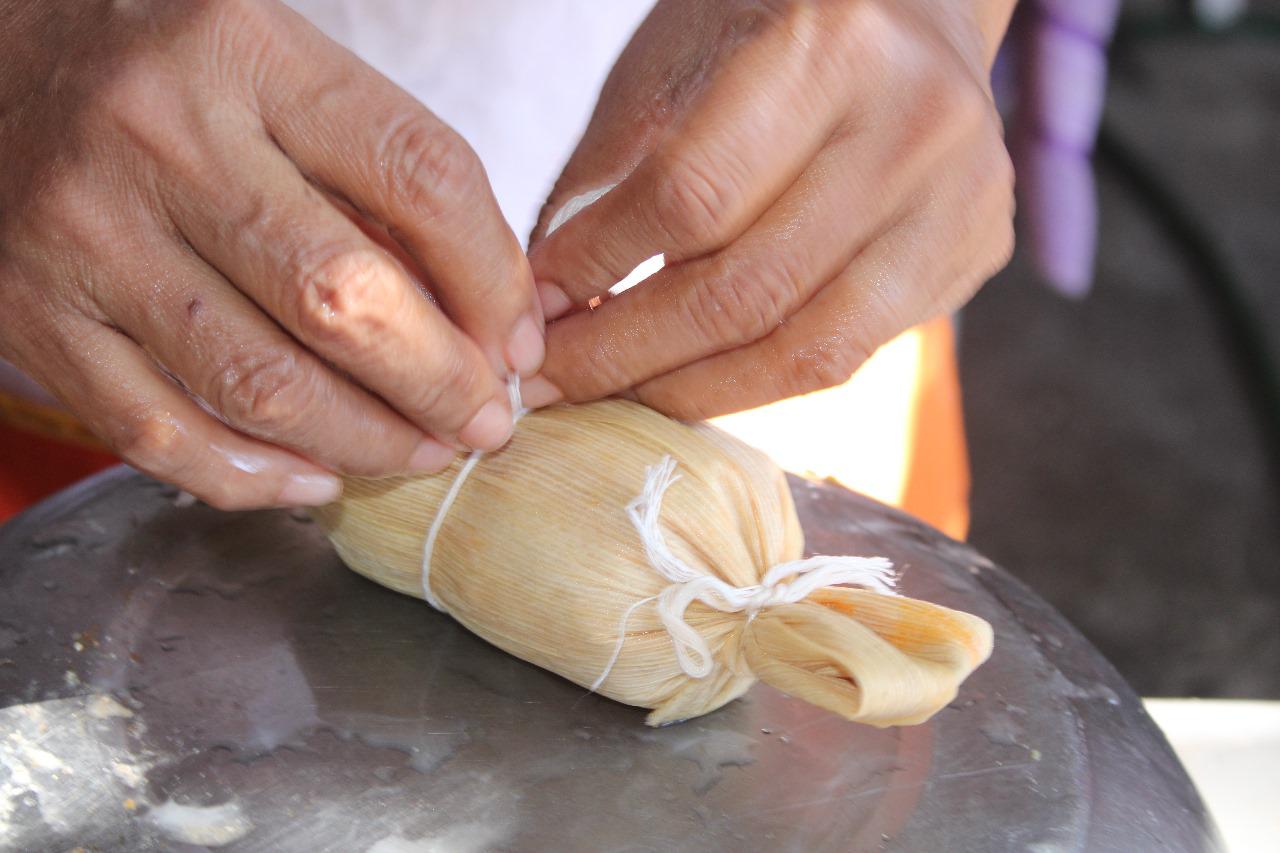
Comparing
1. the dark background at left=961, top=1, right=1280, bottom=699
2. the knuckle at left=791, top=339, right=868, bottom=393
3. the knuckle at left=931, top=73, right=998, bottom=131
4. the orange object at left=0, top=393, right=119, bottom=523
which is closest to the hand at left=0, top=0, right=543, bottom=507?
the knuckle at left=791, top=339, right=868, bottom=393

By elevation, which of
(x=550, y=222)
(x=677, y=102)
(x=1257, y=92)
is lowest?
(x=550, y=222)

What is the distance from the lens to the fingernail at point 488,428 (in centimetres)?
102

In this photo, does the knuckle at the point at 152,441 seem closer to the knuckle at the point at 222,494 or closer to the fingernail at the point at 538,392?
the knuckle at the point at 222,494

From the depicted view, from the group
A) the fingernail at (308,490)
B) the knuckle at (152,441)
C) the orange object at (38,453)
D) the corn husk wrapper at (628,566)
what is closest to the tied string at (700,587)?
the corn husk wrapper at (628,566)

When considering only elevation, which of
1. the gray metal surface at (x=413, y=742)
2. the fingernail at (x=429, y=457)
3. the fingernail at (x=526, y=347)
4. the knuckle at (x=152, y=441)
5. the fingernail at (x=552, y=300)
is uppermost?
the fingernail at (x=552, y=300)

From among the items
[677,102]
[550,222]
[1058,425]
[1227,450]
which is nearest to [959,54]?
[677,102]

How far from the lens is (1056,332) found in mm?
4777

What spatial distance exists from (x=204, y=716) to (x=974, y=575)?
0.76 m

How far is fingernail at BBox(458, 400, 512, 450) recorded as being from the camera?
102 centimetres

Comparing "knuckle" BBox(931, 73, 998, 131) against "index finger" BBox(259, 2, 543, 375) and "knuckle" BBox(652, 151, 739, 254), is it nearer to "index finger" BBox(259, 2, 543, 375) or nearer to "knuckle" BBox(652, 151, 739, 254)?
"knuckle" BBox(652, 151, 739, 254)

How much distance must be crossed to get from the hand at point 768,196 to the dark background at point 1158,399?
2.82 metres

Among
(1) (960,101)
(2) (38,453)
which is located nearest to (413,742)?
(1) (960,101)

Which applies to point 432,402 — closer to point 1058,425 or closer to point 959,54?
point 959,54

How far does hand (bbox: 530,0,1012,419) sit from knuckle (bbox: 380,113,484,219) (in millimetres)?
143
